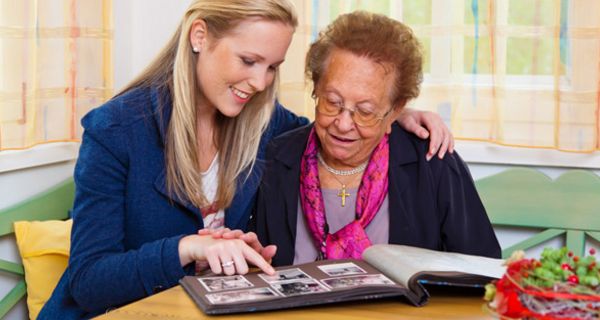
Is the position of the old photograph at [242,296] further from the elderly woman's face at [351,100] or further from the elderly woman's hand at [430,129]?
the elderly woman's hand at [430,129]

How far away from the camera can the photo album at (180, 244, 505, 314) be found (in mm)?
1340

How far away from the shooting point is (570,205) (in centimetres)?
252

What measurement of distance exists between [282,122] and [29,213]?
0.82 m

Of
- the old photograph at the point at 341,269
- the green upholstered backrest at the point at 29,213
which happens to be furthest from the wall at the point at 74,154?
the old photograph at the point at 341,269

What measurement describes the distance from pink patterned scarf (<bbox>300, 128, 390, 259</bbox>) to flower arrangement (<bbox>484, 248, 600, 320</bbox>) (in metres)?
0.77

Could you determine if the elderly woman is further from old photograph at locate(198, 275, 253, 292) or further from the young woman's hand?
old photograph at locate(198, 275, 253, 292)

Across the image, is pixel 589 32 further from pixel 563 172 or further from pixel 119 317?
pixel 119 317

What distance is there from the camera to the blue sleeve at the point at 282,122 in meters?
2.14

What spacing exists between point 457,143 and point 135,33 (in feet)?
3.93

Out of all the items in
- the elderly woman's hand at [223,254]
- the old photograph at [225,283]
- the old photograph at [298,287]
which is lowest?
the old photograph at [225,283]

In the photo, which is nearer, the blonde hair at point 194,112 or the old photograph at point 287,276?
the old photograph at point 287,276

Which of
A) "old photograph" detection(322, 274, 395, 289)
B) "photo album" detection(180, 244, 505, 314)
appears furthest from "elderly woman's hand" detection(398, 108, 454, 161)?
"old photograph" detection(322, 274, 395, 289)

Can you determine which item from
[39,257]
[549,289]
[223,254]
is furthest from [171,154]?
[549,289]

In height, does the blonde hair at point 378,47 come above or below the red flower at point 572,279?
above
